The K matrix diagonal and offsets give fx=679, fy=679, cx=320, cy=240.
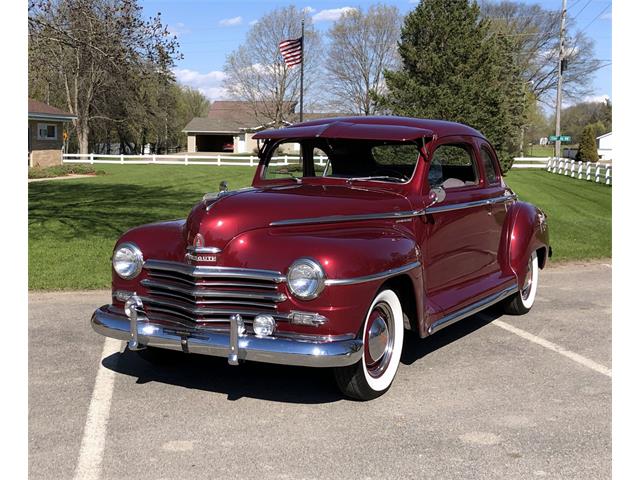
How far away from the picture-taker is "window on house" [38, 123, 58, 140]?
126 ft

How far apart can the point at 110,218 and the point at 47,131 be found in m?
27.5

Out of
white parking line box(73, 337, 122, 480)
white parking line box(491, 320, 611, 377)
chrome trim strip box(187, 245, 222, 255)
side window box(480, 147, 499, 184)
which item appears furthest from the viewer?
side window box(480, 147, 499, 184)

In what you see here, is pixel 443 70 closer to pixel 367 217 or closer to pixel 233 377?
pixel 367 217

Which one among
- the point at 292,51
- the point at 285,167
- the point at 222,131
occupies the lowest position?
the point at 285,167

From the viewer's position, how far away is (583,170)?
3544 cm

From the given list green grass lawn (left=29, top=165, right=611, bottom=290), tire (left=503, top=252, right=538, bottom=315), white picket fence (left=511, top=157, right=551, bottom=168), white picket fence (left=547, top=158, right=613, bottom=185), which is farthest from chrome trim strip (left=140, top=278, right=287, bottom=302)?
white picket fence (left=511, top=157, right=551, bottom=168)

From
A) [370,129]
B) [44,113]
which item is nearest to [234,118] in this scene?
[44,113]

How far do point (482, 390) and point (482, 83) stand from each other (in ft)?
72.6

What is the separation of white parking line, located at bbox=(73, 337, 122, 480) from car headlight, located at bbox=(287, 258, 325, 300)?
1.39 m

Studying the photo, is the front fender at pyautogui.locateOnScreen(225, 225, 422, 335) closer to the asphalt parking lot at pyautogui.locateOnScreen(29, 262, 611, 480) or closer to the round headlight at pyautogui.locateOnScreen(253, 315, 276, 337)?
the round headlight at pyautogui.locateOnScreen(253, 315, 276, 337)

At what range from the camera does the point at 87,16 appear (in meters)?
12.2
